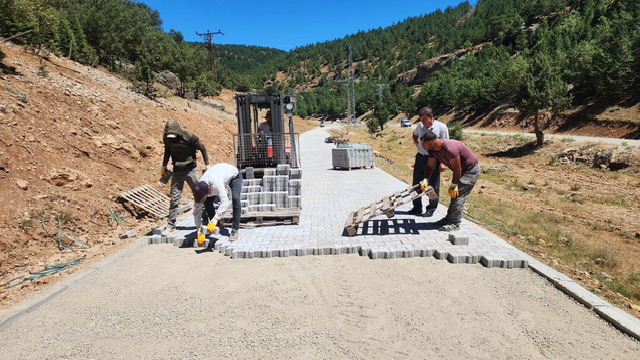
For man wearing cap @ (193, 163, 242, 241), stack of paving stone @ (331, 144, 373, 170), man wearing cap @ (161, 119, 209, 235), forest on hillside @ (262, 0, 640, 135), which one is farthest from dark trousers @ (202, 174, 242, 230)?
forest on hillside @ (262, 0, 640, 135)

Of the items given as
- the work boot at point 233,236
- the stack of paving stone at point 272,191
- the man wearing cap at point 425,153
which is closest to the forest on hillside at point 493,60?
the man wearing cap at point 425,153

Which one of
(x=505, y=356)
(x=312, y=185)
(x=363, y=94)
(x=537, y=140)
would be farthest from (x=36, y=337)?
(x=363, y=94)

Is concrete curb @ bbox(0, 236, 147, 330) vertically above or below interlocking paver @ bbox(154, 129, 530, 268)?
below

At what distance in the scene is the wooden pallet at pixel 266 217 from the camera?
23.3ft

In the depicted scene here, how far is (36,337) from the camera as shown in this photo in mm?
3662

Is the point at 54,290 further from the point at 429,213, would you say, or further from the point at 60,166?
the point at 429,213

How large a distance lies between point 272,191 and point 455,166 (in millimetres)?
4501

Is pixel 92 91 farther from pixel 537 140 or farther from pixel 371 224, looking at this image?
pixel 537 140

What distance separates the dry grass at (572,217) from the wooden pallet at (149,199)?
7.71 meters

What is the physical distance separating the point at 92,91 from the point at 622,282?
54.9 ft

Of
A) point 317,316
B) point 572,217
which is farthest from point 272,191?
point 572,217

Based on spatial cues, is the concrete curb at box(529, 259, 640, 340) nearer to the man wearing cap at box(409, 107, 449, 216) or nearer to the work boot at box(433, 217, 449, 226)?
the work boot at box(433, 217, 449, 226)

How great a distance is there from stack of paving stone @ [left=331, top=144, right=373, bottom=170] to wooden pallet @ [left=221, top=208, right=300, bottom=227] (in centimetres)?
802

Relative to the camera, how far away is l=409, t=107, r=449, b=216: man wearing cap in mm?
6487
